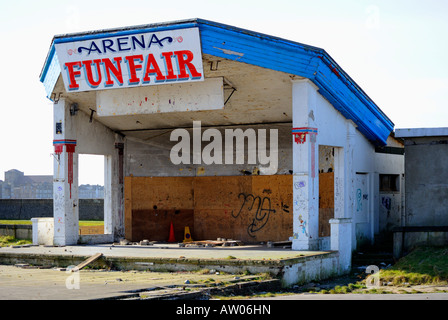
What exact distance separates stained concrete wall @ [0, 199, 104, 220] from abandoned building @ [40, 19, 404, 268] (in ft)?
47.8

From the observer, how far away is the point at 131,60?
1880cm

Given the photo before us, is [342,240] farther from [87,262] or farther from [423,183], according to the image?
[87,262]

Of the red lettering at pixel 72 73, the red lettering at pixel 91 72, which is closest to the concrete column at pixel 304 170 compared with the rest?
the red lettering at pixel 91 72

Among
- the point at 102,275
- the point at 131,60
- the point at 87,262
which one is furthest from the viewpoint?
the point at 131,60

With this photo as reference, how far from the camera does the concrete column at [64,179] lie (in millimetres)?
21500

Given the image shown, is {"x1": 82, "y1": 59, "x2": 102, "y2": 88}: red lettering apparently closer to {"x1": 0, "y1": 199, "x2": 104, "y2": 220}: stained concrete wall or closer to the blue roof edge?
the blue roof edge

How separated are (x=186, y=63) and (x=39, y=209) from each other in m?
23.9

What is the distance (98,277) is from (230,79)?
23.2 feet

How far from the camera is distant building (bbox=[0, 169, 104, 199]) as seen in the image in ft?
282

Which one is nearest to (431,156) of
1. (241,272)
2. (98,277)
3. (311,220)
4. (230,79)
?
(311,220)

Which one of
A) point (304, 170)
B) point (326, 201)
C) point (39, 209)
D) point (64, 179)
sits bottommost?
point (39, 209)

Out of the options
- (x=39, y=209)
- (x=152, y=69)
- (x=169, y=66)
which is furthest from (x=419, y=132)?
(x=39, y=209)

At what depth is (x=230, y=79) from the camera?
19156 millimetres

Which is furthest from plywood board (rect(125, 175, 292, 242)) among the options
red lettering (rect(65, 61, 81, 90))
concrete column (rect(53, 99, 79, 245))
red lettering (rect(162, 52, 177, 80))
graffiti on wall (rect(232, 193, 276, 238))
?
red lettering (rect(162, 52, 177, 80))
